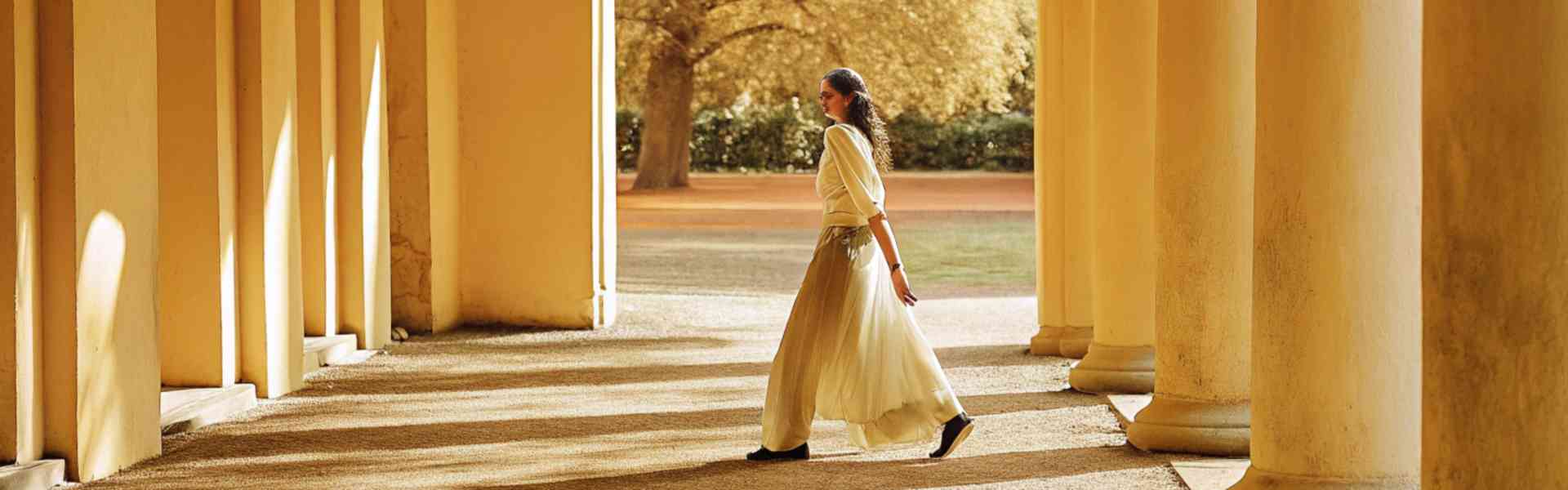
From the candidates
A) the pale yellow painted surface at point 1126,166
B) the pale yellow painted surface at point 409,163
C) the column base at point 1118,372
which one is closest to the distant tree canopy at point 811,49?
the pale yellow painted surface at point 409,163

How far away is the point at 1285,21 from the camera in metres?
6.45

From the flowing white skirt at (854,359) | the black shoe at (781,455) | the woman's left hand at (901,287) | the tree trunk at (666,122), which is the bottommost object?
the black shoe at (781,455)

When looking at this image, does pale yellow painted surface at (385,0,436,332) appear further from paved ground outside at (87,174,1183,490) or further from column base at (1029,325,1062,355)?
column base at (1029,325,1062,355)

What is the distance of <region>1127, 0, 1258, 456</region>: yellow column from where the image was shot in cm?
855

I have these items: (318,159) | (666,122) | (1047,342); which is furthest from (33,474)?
→ (666,122)

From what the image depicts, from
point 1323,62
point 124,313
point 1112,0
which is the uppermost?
point 1112,0

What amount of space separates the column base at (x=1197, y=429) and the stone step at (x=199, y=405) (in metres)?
4.46

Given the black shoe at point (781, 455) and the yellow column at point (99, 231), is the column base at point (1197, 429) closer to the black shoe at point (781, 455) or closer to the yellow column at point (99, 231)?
the black shoe at point (781, 455)

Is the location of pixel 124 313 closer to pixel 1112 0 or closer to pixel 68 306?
pixel 68 306

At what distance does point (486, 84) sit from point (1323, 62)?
987cm

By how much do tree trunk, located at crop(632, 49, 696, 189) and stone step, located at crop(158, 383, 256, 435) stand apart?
27841 mm

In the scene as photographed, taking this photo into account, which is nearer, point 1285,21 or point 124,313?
point 1285,21

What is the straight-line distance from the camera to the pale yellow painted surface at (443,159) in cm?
1473

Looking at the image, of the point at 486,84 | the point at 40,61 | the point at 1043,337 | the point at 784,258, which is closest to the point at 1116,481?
the point at 40,61
